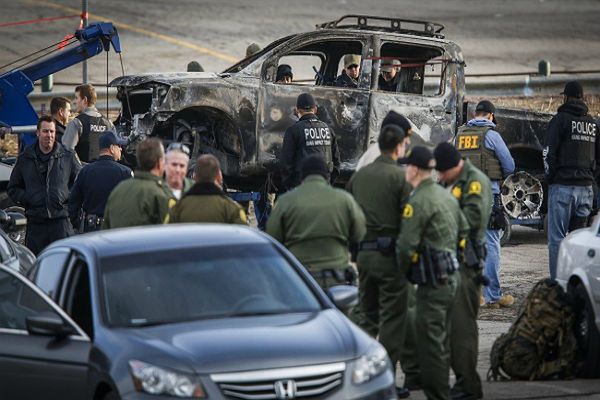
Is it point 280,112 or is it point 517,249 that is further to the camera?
point 517,249

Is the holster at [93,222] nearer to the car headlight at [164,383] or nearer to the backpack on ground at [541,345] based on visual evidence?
the backpack on ground at [541,345]

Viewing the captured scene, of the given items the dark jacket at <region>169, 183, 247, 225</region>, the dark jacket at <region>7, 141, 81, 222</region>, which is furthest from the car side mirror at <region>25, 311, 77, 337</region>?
the dark jacket at <region>7, 141, 81, 222</region>

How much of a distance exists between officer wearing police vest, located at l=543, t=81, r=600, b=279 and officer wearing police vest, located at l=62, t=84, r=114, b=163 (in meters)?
4.74

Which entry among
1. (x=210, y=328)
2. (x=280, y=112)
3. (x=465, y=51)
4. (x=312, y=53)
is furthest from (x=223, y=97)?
(x=465, y=51)

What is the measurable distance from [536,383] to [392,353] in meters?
1.22

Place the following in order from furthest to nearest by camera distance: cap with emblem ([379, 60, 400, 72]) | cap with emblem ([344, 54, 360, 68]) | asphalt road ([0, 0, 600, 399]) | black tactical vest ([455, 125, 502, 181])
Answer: asphalt road ([0, 0, 600, 399])
cap with emblem ([344, 54, 360, 68])
cap with emblem ([379, 60, 400, 72])
black tactical vest ([455, 125, 502, 181])

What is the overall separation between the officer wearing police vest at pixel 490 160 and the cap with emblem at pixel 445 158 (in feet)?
12.9

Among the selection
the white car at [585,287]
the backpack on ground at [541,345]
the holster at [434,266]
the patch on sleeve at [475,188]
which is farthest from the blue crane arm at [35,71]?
the holster at [434,266]

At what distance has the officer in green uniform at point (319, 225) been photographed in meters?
11.3

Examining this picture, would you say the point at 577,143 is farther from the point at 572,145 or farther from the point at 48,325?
the point at 48,325

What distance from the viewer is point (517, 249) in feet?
64.0

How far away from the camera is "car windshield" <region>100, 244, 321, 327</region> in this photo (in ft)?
31.2

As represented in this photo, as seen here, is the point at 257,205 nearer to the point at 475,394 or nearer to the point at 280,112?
the point at 280,112

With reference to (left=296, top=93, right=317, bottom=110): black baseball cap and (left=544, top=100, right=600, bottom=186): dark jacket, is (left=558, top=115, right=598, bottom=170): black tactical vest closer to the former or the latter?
(left=544, top=100, right=600, bottom=186): dark jacket
